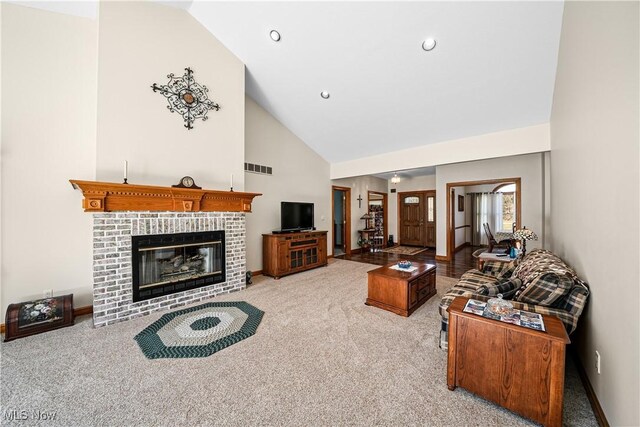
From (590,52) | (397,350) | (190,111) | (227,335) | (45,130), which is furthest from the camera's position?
(190,111)

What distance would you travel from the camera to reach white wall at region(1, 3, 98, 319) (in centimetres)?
260

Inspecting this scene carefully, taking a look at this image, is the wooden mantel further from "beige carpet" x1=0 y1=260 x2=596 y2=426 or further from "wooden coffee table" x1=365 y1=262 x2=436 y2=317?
"wooden coffee table" x1=365 y1=262 x2=436 y2=317

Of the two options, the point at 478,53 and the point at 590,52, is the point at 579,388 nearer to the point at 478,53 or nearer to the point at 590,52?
the point at 590,52

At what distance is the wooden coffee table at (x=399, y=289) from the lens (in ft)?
9.51

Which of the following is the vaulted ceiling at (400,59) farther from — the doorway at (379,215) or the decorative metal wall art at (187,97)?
the doorway at (379,215)

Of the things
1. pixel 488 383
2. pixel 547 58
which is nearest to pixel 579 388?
pixel 488 383

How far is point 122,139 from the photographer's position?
9.54ft

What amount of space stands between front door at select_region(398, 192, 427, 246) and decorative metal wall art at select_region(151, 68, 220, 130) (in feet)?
22.4

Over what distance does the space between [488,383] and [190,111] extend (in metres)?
4.30

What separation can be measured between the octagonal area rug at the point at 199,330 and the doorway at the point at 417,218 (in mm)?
6690

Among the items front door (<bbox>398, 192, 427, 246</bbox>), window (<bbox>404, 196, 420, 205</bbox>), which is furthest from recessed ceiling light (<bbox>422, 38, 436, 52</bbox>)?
window (<bbox>404, 196, 420, 205</bbox>)

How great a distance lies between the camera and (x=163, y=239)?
3129 mm

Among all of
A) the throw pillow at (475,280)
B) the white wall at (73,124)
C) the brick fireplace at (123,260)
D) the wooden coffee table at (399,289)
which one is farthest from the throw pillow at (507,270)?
the white wall at (73,124)

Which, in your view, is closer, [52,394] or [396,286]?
[52,394]
